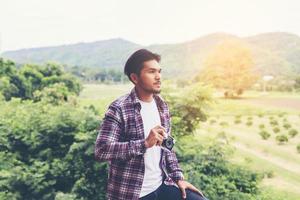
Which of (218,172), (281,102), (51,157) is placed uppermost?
(51,157)

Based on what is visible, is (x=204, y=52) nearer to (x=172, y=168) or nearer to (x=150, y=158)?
(x=172, y=168)

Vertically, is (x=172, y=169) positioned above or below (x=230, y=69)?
above

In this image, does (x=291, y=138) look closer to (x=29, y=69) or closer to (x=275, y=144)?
(x=275, y=144)

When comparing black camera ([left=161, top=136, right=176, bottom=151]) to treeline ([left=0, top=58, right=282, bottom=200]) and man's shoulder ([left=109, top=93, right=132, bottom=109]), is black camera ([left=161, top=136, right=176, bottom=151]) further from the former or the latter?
treeline ([left=0, top=58, right=282, bottom=200])

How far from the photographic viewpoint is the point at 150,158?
1.45 meters

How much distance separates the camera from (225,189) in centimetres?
353

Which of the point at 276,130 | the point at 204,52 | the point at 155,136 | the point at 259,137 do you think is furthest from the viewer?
the point at 204,52

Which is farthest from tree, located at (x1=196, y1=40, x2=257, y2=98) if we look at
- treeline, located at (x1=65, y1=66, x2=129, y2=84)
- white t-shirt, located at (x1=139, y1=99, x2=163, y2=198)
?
white t-shirt, located at (x1=139, y1=99, x2=163, y2=198)

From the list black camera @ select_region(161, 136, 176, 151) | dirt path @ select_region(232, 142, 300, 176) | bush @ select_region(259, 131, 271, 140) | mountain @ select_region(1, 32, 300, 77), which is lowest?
dirt path @ select_region(232, 142, 300, 176)

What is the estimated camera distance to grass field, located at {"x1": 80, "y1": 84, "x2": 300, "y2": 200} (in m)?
6.87

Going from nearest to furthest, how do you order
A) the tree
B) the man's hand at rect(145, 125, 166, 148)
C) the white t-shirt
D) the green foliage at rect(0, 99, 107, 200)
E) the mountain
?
the man's hand at rect(145, 125, 166, 148)
the white t-shirt
the green foliage at rect(0, 99, 107, 200)
the mountain
the tree

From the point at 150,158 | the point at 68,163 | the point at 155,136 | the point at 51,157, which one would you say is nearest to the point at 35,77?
the point at 51,157

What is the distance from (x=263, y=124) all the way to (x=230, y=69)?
179cm

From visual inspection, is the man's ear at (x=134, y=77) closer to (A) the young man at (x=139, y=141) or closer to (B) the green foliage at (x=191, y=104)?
(A) the young man at (x=139, y=141)
